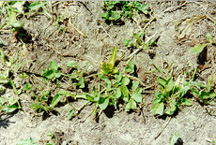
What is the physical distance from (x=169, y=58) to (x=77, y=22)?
1051 millimetres

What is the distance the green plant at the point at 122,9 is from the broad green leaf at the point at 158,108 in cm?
97

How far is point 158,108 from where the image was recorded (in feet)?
8.13

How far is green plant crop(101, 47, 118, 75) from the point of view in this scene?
8.28 ft

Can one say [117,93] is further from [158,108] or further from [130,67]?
[158,108]

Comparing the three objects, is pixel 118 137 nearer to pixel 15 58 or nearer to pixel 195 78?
pixel 195 78

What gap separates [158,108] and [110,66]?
0.64 metres

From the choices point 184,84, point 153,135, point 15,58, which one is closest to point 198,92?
point 184,84

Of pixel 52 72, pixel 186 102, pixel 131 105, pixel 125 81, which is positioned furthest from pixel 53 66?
pixel 186 102

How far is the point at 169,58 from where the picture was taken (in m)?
2.60

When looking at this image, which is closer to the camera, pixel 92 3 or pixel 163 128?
pixel 163 128

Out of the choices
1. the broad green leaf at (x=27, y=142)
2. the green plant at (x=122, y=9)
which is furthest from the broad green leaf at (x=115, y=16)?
the broad green leaf at (x=27, y=142)

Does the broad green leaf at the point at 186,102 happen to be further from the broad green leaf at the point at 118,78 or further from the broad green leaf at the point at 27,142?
the broad green leaf at the point at 27,142

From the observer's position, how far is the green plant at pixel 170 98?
8.09 ft

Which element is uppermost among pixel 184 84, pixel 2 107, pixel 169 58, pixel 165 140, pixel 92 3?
pixel 92 3
